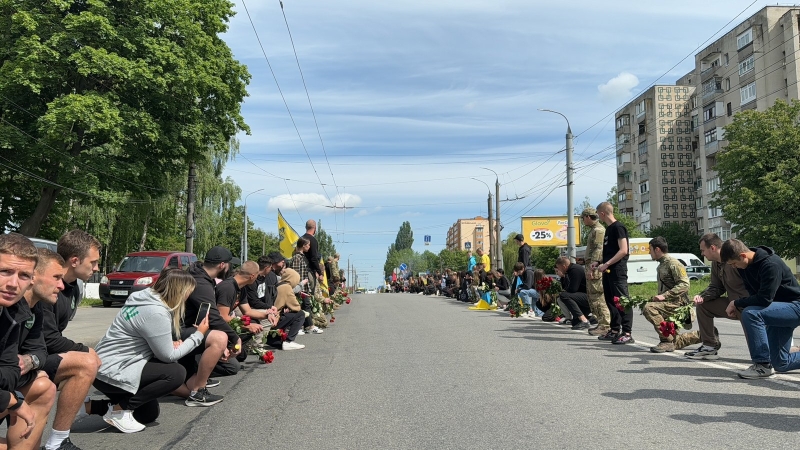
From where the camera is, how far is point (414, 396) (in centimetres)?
652

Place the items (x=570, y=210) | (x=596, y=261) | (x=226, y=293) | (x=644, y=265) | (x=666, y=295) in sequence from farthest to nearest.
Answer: (x=644, y=265)
(x=570, y=210)
(x=596, y=261)
(x=666, y=295)
(x=226, y=293)

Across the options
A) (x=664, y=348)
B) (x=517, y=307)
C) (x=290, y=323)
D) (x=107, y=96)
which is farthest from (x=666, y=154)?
(x=290, y=323)

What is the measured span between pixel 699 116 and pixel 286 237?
6521cm

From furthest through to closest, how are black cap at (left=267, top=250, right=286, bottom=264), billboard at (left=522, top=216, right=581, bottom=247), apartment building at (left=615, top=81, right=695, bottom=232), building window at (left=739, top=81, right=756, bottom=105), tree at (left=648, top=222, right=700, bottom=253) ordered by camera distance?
1. apartment building at (left=615, top=81, right=695, bottom=232)
2. tree at (left=648, top=222, right=700, bottom=253)
3. building window at (left=739, top=81, right=756, bottom=105)
4. billboard at (left=522, top=216, right=581, bottom=247)
5. black cap at (left=267, top=250, right=286, bottom=264)

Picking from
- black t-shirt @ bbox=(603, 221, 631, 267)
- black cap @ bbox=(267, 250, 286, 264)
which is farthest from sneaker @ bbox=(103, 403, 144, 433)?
black t-shirt @ bbox=(603, 221, 631, 267)

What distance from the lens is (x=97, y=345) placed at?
5.69 meters

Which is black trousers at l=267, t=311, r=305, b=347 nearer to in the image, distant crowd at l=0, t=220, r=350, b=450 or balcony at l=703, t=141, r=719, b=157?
distant crowd at l=0, t=220, r=350, b=450

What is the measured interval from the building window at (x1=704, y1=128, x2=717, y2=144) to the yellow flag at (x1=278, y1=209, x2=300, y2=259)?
201ft

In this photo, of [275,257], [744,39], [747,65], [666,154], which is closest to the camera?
[275,257]

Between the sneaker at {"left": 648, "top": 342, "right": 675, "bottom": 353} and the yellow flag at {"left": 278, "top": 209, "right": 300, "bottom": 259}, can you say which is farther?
the yellow flag at {"left": 278, "top": 209, "right": 300, "bottom": 259}

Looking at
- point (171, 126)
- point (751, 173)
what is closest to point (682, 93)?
point (751, 173)

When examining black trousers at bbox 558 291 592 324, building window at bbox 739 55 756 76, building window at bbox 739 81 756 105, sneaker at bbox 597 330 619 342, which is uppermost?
building window at bbox 739 55 756 76

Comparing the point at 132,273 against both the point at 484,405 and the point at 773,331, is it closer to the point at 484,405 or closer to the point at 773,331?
the point at 484,405

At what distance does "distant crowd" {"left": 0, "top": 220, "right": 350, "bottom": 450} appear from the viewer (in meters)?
3.88
